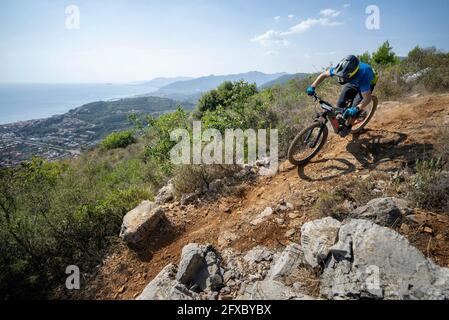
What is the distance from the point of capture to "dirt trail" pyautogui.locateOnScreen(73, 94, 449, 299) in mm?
3373

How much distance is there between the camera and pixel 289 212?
3.79m

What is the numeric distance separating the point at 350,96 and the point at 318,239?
11.7ft

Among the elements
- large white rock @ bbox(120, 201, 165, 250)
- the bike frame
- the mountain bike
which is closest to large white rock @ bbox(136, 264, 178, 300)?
large white rock @ bbox(120, 201, 165, 250)

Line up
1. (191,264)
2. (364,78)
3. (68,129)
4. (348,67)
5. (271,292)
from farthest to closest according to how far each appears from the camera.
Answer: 1. (68,129)
2. (364,78)
3. (348,67)
4. (191,264)
5. (271,292)

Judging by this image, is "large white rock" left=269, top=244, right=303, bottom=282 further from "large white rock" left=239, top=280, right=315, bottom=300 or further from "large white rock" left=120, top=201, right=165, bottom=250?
"large white rock" left=120, top=201, right=165, bottom=250

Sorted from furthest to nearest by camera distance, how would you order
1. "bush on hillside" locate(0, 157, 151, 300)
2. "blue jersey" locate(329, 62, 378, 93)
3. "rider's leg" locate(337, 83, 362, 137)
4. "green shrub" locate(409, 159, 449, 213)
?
1. "rider's leg" locate(337, 83, 362, 137)
2. "blue jersey" locate(329, 62, 378, 93)
3. "bush on hillside" locate(0, 157, 151, 300)
4. "green shrub" locate(409, 159, 449, 213)

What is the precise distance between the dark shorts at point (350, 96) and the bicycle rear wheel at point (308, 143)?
79 centimetres

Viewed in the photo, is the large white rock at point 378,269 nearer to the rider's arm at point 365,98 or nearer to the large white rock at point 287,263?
the large white rock at point 287,263

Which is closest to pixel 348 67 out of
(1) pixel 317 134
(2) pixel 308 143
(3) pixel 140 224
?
(1) pixel 317 134

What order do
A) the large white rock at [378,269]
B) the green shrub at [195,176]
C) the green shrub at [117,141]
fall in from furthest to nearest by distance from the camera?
1. the green shrub at [117,141]
2. the green shrub at [195,176]
3. the large white rock at [378,269]

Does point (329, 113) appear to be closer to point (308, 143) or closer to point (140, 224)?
point (308, 143)

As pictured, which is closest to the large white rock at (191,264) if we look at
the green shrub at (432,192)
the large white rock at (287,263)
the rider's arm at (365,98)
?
the large white rock at (287,263)

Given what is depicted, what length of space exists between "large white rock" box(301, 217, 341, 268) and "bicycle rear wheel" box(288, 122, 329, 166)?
6.50 feet

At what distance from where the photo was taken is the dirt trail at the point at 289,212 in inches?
133
